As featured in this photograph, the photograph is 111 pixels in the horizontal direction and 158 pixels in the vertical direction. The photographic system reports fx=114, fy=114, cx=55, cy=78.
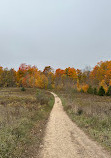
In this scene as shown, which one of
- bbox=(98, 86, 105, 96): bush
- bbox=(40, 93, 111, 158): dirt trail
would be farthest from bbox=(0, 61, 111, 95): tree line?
bbox=(40, 93, 111, 158): dirt trail

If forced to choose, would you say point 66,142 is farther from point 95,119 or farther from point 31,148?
point 95,119

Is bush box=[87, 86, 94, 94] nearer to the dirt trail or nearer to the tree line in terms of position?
the tree line

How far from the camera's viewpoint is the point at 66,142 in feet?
19.5

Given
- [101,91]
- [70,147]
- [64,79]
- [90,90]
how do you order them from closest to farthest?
1. [70,147]
2. [101,91]
3. [90,90]
4. [64,79]

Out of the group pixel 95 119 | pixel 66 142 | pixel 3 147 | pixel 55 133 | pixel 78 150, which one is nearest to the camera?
pixel 3 147

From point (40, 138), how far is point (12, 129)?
165cm

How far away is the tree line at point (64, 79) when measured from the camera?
4263cm

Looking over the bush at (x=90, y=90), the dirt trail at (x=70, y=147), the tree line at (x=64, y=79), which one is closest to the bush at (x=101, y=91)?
the tree line at (x=64, y=79)

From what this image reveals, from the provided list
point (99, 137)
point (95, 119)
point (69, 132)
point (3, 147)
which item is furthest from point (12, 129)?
point (95, 119)

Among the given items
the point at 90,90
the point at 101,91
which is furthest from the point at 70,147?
the point at 90,90

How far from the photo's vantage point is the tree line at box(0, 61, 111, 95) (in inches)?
1678

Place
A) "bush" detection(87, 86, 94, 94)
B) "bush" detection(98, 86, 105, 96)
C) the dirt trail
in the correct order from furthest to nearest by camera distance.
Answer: "bush" detection(87, 86, 94, 94) < "bush" detection(98, 86, 105, 96) < the dirt trail

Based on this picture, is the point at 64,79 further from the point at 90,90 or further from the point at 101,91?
the point at 101,91

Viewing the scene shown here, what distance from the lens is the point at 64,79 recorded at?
149ft
